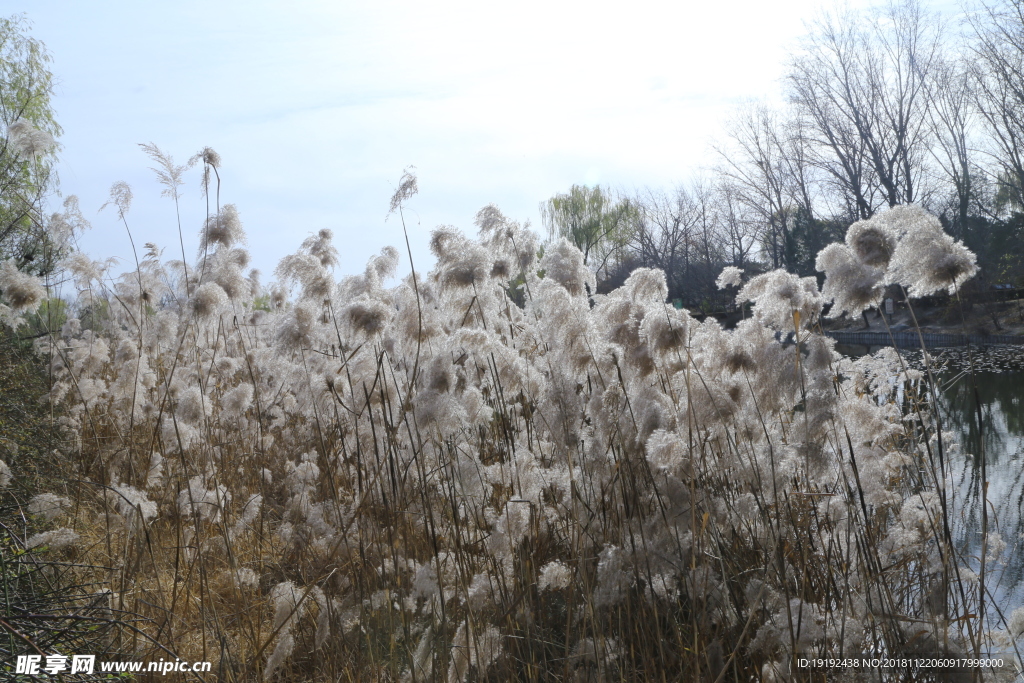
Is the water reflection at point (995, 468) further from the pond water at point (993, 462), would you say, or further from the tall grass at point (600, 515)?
the tall grass at point (600, 515)

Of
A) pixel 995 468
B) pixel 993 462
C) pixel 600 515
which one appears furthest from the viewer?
pixel 993 462

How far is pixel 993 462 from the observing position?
5.66 meters

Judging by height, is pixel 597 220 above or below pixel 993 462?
above

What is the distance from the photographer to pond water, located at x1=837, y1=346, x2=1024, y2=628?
3342 millimetres

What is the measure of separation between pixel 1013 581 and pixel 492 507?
2.82m

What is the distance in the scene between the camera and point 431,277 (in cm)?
384

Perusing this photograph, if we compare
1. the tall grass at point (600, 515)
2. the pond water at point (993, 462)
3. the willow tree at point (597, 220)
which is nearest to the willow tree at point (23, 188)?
the tall grass at point (600, 515)

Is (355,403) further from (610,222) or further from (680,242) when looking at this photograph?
(610,222)

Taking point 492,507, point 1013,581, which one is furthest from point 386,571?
point 1013,581

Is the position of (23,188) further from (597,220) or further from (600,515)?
(597,220)

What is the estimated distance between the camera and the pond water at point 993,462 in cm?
334

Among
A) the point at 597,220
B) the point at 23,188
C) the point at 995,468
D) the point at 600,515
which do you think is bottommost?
the point at 995,468

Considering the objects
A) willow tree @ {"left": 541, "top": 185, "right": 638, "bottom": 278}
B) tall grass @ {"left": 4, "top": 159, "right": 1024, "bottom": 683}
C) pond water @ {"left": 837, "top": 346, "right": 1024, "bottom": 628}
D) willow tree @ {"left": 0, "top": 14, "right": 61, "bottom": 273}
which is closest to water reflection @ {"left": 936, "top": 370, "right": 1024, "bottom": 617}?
pond water @ {"left": 837, "top": 346, "right": 1024, "bottom": 628}

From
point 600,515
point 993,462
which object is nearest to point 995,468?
point 993,462
